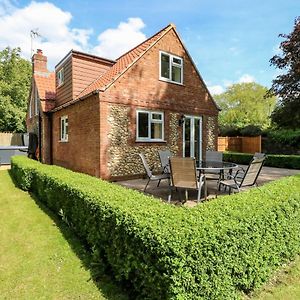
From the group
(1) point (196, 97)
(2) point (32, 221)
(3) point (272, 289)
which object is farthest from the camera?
(1) point (196, 97)

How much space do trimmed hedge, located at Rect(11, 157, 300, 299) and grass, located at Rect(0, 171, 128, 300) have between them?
31cm

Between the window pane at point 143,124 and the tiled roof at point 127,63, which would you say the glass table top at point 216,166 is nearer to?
the window pane at point 143,124

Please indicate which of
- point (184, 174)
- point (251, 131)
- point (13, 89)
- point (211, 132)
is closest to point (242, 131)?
point (251, 131)

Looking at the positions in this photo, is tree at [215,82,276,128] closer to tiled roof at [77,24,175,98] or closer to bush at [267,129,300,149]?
bush at [267,129,300,149]

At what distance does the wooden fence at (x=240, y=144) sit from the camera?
24.7 metres

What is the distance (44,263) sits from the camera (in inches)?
160

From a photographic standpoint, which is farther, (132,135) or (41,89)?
(41,89)

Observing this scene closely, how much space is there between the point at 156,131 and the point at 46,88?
941 centimetres

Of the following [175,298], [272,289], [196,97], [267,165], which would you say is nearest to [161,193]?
[272,289]

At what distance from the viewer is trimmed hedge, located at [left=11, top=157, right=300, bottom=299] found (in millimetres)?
2572

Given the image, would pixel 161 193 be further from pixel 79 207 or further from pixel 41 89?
pixel 41 89

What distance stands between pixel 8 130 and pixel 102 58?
24.5 metres

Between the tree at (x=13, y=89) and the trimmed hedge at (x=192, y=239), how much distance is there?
31.2 metres

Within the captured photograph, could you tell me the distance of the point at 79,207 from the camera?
4.58 m
